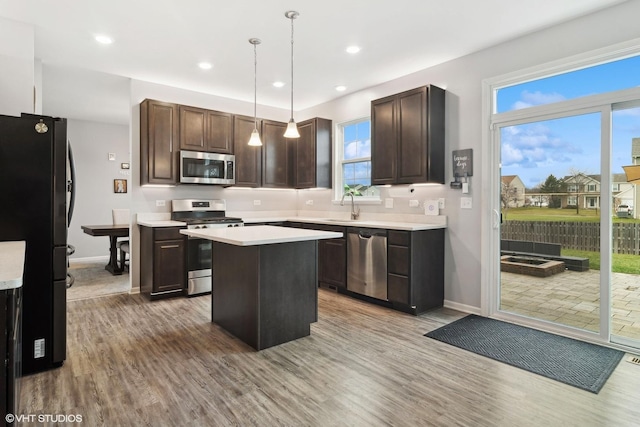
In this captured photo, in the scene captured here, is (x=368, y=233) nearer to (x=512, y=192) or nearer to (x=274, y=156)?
(x=512, y=192)

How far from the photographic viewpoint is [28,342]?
2.37 m

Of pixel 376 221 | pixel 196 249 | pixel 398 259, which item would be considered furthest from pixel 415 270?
pixel 196 249

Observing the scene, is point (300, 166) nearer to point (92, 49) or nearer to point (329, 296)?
point (329, 296)

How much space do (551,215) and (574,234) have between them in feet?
0.80

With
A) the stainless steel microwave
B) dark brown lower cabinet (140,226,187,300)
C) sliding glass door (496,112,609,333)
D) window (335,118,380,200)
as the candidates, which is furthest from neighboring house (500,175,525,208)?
dark brown lower cabinet (140,226,187,300)

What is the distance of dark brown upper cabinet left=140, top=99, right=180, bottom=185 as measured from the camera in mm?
4441

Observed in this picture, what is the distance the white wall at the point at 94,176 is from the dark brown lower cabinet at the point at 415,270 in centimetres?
565

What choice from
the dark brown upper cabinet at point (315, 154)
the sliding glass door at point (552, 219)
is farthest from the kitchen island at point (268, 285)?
the dark brown upper cabinet at point (315, 154)

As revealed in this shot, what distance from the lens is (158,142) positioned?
4.49 meters

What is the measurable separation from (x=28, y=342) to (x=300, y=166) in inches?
157

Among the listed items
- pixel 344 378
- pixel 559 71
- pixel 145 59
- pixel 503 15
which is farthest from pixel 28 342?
pixel 559 71

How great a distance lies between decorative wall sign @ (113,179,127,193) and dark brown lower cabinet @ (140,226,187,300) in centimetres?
353

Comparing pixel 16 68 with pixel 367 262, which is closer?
pixel 16 68

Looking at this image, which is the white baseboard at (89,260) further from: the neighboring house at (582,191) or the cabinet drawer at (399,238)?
the neighboring house at (582,191)
